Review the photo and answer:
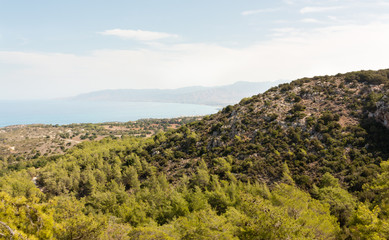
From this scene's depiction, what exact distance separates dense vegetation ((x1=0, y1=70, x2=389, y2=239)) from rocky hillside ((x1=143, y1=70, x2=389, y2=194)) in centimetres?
25

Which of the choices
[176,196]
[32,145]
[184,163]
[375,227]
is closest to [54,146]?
[32,145]

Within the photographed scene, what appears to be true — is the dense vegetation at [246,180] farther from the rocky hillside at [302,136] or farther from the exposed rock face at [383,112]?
the exposed rock face at [383,112]

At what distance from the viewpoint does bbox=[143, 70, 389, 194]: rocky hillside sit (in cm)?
4141

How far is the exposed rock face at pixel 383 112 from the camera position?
43656 mm

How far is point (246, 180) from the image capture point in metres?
42.7

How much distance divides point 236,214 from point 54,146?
126773 mm

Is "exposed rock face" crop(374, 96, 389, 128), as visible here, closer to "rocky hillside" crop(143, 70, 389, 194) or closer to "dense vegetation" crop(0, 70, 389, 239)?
"rocky hillside" crop(143, 70, 389, 194)

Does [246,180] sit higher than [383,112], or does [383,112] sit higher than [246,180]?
[383,112]

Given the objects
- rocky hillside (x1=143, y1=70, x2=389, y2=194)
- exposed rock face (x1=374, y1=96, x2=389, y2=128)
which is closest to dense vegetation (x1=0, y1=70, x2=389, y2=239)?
rocky hillside (x1=143, y1=70, x2=389, y2=194)

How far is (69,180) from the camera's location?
2039 inches

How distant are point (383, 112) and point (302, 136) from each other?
57.3ft

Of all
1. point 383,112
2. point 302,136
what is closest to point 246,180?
point 302,136

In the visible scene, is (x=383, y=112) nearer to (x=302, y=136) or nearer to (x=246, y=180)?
(x=302, y=136)

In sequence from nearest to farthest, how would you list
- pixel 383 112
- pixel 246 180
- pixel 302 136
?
pixel 246 180 < pixel 383 112 < pixel 302 136
